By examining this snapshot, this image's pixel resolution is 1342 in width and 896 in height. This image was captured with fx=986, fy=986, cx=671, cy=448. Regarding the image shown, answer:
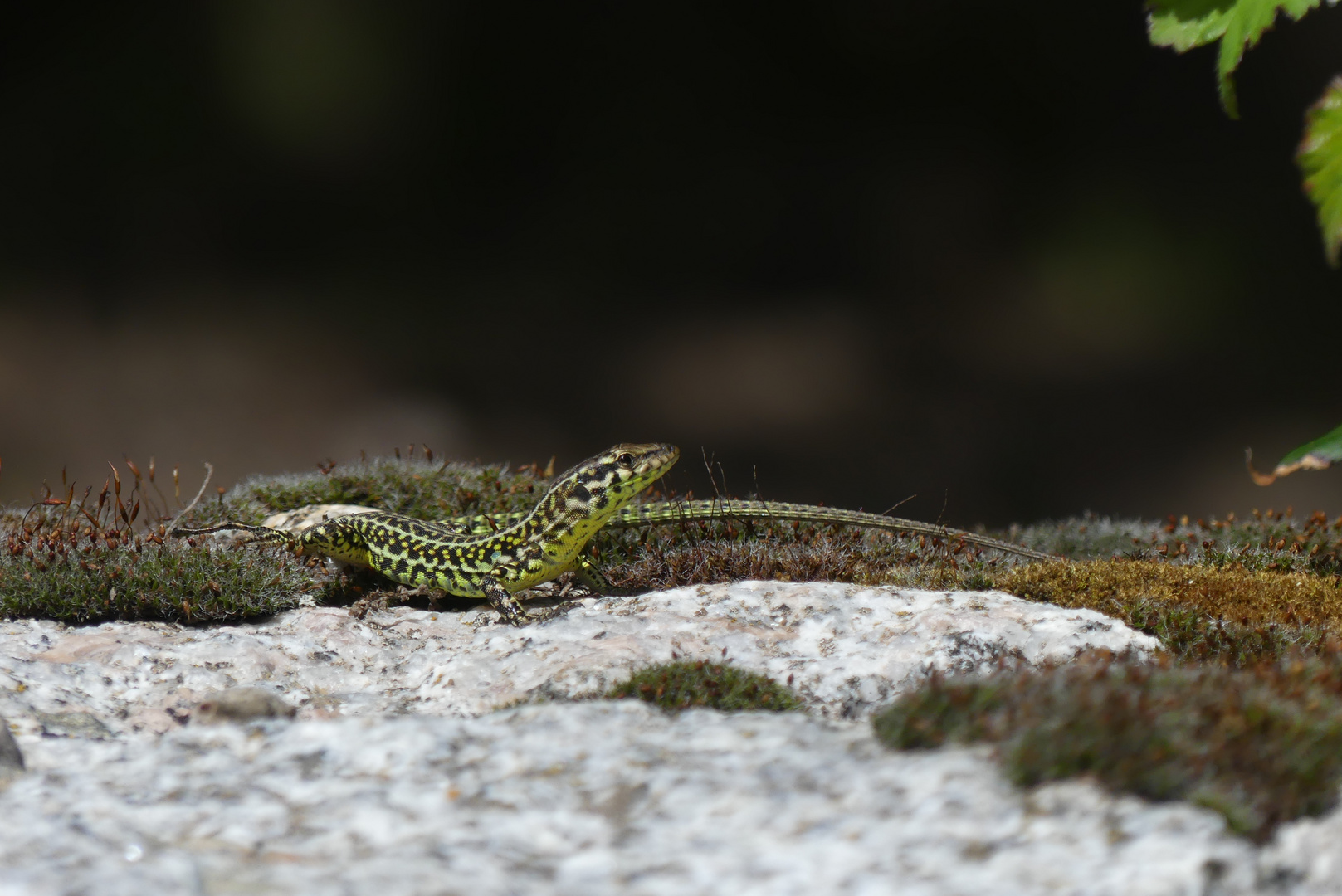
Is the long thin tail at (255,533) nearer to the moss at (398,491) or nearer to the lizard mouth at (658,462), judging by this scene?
the moss at (398,491)

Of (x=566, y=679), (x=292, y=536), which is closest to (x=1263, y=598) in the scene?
(x=566, y=679)

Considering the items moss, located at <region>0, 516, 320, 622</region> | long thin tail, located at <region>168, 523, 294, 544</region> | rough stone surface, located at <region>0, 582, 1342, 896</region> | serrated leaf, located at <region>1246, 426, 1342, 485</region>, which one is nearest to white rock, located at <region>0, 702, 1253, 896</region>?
rough stone surface, located at <region>0, 582, 1342, 896</region>

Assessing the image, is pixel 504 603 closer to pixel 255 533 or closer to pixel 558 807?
pixel 255 533

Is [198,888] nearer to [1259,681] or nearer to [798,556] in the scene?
[1259,681]

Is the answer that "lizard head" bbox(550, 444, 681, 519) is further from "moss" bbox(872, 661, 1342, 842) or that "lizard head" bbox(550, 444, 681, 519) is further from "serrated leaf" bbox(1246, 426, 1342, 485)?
"serrated leaf" bbox(1246, 426, 1342, 485)

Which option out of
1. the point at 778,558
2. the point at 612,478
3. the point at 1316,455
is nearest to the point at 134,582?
the point at 612,478
